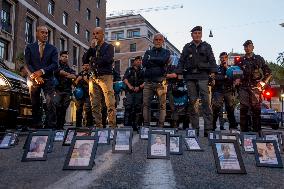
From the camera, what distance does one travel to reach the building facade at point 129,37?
64812 mm

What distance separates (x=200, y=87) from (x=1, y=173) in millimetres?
4812

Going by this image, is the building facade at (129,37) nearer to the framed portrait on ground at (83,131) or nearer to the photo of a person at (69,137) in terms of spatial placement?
the photo of a person at (69,137)

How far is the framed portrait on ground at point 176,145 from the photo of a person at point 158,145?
34cm

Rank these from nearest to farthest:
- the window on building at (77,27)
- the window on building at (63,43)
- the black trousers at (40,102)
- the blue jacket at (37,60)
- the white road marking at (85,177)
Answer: the white road marking at (85,177), the black trousers at (40,102), the blue jacket at (37,60), the window on building at (63,43), the window on building at (77,27)

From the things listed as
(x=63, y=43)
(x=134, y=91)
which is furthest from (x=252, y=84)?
(x=63, y=43)

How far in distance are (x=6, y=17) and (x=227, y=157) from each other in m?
25.4

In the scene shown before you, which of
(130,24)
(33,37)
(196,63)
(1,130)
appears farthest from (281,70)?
(130,24)

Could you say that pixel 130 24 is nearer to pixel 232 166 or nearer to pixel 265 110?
pixel 265 110

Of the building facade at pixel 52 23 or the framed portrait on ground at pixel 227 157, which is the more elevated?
the building facade at pixel 52 23

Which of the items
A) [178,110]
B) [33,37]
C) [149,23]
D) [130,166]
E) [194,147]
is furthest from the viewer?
[149,23]

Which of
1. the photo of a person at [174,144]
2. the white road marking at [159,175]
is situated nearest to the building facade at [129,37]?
the photo of a person at [174,144]

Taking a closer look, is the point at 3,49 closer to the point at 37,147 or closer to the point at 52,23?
the point at 52,23

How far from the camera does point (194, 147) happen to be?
480cm

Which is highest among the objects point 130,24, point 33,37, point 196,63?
point 130,24
